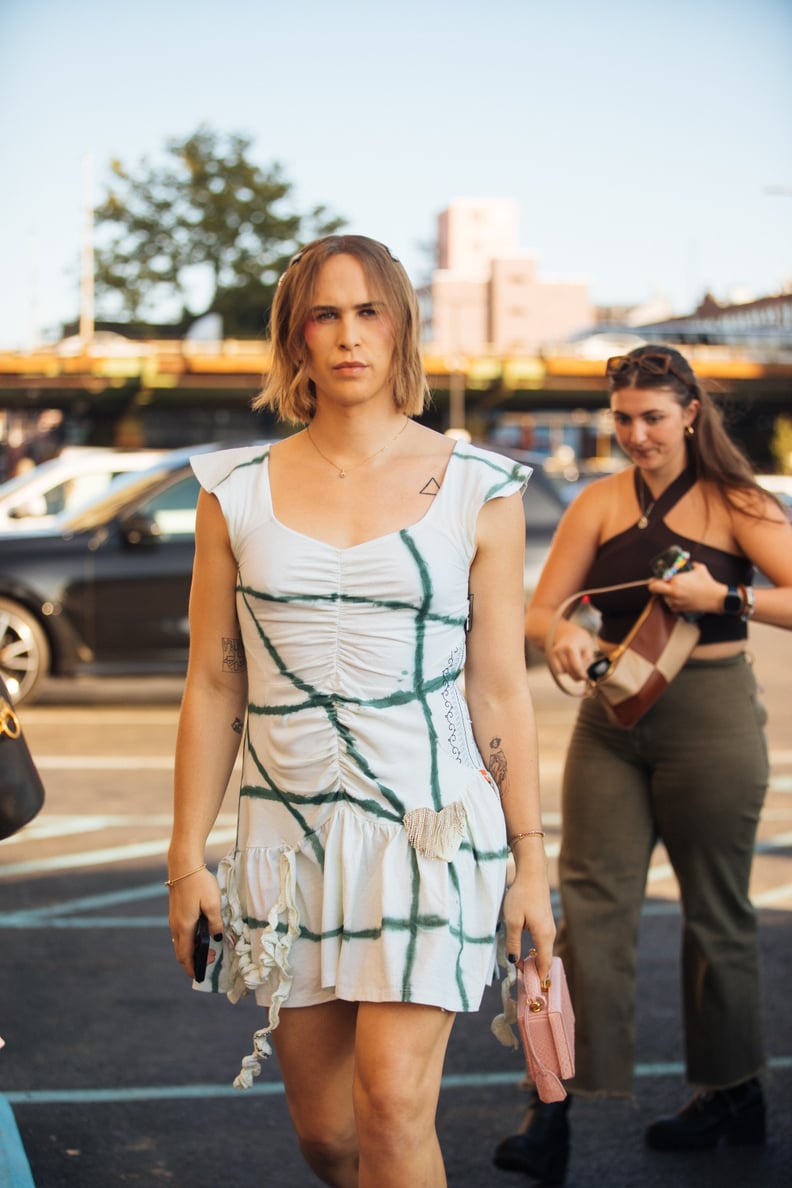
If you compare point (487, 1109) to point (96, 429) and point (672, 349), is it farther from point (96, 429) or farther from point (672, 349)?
point (96, 429)

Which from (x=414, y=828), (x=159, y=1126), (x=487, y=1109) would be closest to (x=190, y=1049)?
(x=159, y=1126)

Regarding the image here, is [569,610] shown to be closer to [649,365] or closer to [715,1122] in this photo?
[649,365]

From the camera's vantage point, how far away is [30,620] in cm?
1090

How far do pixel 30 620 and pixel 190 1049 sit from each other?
6.72 m

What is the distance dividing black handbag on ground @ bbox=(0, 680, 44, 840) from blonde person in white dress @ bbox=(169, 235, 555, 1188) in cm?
27

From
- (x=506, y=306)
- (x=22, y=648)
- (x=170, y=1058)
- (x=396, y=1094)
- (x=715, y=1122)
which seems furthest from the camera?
(x=506, y=306)

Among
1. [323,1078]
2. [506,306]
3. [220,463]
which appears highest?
[220,463]

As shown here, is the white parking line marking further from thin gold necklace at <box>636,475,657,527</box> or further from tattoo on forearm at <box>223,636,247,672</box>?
tattoo on forearm at <box>223,636,247,672</box>

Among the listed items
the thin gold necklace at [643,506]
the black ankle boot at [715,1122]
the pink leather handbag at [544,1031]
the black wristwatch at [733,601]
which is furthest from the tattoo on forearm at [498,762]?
the black ankle boot at [715,1122]

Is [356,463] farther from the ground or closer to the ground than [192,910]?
farther from the ground

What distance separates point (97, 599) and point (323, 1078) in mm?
8512

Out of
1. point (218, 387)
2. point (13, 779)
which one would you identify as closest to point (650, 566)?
point (13, 779)

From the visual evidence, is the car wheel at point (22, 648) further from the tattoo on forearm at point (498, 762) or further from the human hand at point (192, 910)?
the tattoo on forearm at point (498, 762)

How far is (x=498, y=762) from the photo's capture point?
2.79 metres
